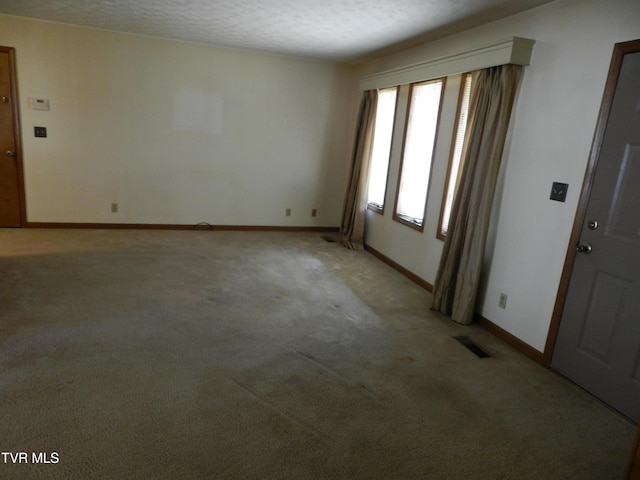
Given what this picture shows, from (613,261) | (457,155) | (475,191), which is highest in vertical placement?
(457,155)

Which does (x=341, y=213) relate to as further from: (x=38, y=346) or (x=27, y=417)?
(x=27, y=417)

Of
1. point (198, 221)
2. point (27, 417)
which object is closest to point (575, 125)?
point (27, 417)

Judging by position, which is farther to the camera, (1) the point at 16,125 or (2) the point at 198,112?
(2) the point at 198,112

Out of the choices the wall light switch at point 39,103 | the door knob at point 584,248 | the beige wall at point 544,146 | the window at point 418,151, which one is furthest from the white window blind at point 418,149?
the wall light switch at point 39,103

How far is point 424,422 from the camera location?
84.8 inches

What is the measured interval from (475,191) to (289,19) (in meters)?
2.27

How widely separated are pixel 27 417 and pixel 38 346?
0.73 meters

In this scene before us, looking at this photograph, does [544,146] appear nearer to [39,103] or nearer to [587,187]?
[587,187]

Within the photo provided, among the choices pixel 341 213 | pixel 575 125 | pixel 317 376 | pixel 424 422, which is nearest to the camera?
pixel 424 422

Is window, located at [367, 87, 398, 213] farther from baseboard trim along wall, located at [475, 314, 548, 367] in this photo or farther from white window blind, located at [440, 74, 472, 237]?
baseboard trim along wall, located at [475, 314, 548, 367]

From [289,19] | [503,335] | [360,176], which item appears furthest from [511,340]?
[289,19]

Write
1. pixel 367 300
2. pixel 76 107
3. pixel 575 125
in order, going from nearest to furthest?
pixel 575 125 < pixel 367 300 < pixel 76 107

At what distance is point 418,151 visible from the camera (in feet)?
14.6

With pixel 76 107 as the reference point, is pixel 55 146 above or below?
below
